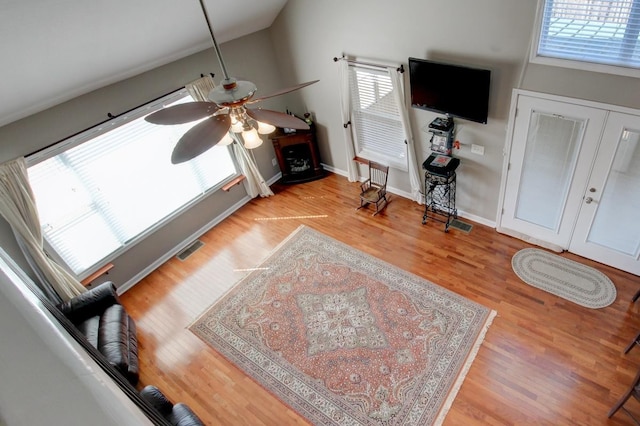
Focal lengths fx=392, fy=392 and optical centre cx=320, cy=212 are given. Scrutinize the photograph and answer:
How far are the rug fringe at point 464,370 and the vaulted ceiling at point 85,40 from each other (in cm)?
442

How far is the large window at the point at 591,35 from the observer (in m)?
3.31

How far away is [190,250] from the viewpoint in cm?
572

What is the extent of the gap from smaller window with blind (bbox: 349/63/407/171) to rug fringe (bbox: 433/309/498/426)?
2434 mm

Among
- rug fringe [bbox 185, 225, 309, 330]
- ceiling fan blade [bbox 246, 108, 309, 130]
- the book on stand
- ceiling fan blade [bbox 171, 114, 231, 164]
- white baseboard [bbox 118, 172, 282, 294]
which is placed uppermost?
ceiling fan blade [bbox 171, 114, 231, 164]

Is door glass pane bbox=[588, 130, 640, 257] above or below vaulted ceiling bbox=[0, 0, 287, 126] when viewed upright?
below

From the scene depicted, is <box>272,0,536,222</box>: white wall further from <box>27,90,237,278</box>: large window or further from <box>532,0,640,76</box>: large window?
<box>27,90,237,278</box>: large window

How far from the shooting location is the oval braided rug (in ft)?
13.8

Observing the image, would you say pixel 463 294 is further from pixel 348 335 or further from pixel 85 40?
pixel 85 40

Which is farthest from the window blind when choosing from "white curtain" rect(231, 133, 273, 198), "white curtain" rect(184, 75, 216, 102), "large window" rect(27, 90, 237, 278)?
"large window" rect(27, 90, 237, 278)

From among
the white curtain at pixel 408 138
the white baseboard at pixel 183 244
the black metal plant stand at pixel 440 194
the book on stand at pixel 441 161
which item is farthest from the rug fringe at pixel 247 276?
the book on stand at pixel 441 161

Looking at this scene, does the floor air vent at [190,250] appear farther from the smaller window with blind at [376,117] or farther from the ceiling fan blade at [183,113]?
the ceiling fan blade at [183,113]

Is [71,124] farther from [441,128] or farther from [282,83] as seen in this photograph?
[441,128]

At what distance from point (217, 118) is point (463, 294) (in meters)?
3.52

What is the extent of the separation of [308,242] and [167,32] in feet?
10.0
